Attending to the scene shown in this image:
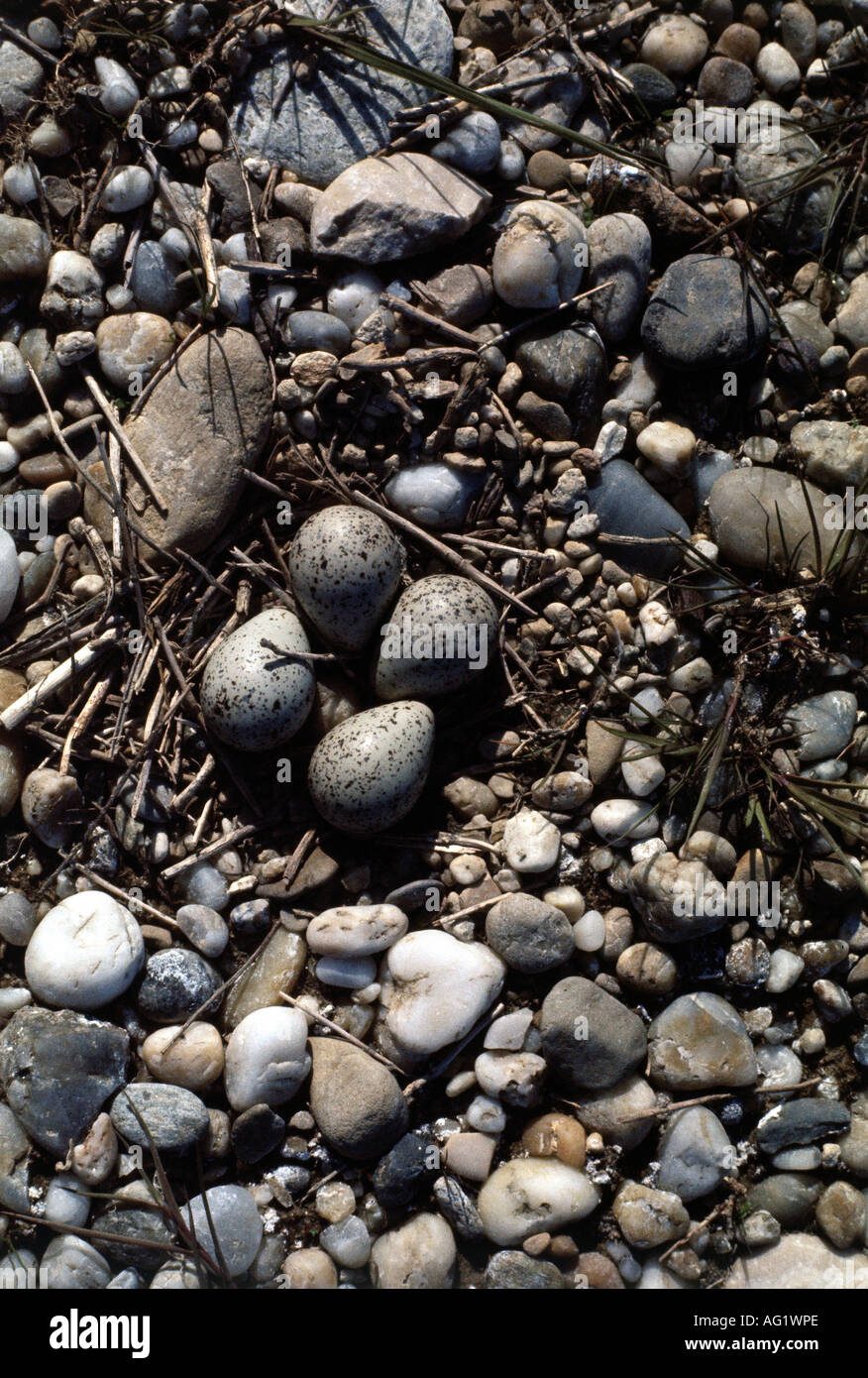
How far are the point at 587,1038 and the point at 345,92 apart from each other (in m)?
3.18

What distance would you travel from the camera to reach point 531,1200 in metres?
2.94

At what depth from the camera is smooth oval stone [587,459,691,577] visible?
316cm

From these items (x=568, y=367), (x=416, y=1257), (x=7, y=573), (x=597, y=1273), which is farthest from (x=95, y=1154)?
(x=568, y=367)

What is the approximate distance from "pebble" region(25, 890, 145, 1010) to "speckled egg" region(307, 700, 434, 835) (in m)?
0.76

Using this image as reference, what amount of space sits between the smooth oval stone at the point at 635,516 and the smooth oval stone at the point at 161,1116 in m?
2.24

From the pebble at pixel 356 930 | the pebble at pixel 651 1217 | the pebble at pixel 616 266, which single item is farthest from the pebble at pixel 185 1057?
the pebble at pixel 616 266

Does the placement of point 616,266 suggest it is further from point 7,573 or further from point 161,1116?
point 161,1116

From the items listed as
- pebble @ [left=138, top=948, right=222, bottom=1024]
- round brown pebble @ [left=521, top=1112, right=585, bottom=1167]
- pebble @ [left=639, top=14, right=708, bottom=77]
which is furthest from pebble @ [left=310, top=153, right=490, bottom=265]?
round brown pebble @ [left=521, top=1112, right=585, bottom=1167]

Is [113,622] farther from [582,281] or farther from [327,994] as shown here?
[582,281]

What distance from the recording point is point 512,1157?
3.06m

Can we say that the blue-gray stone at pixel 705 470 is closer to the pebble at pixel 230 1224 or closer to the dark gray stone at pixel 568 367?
the dark gray stone at pixel 568 367

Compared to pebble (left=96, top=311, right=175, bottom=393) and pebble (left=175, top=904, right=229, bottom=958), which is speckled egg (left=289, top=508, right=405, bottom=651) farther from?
pebble (left=175, top=904, right=229, bottom=958)

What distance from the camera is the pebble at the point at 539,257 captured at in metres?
3.05
